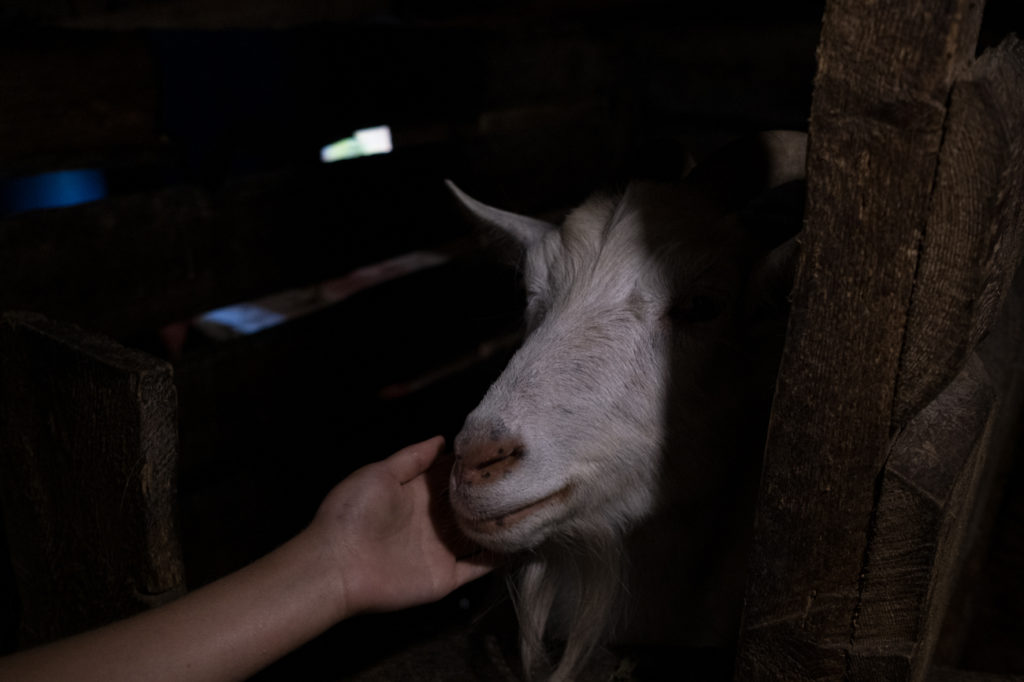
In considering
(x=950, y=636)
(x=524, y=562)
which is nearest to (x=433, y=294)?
(x=524, y=562)

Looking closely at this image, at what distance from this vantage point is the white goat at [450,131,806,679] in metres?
1.70

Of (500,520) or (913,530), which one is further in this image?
(500,520)

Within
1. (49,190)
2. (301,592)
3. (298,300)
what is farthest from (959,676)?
(49,190)

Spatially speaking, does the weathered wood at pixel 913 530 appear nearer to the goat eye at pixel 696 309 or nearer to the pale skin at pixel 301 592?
the goat eye at pixel 696 309

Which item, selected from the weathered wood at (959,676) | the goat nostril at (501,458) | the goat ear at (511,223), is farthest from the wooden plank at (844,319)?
the goat ear at (511,223)

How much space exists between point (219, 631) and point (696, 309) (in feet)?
4.06

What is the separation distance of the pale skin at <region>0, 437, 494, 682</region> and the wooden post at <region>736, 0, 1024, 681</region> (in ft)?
2.45

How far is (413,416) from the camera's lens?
12.2ft

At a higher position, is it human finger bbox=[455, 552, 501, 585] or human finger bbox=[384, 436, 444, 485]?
human finger bbox=[384, 436, 444, 485]

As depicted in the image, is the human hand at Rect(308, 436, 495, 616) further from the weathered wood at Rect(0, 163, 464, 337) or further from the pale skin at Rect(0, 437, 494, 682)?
the weathered wood at Rect(0, 163, 464, 337)

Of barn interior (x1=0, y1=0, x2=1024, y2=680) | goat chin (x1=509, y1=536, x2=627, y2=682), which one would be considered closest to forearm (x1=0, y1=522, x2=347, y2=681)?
barn interior (x1=0, y1=0, x2=1024, y2=680)

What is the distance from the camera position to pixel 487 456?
5.23 ft

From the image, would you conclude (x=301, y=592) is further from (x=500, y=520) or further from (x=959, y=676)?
(x=959, y=676)

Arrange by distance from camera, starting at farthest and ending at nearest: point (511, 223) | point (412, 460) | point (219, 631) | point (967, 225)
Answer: point (511, 223), point (412, 460), point (219, 631), point (967, 225)
